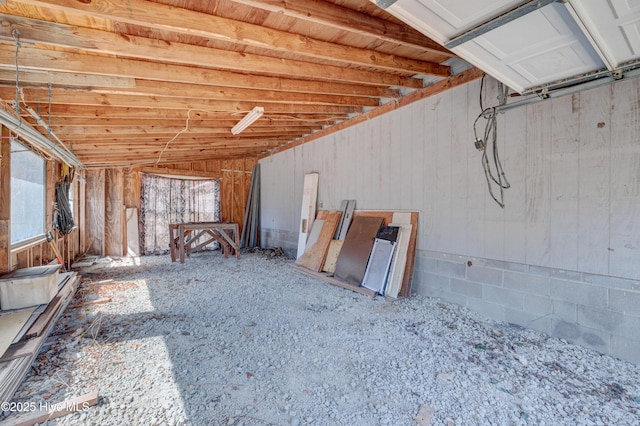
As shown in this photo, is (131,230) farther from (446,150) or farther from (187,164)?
(446,150)

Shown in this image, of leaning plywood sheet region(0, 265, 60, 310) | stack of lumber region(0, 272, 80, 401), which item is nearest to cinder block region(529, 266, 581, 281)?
stack of lumber region(0, 272, 80, 401)

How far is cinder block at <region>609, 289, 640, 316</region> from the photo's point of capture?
2291 mm

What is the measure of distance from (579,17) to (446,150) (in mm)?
2216

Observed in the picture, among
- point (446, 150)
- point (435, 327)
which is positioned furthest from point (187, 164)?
point (435, 327)

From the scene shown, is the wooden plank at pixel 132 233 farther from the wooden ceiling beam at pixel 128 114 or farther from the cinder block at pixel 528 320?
the cinder block at pixel 528 320

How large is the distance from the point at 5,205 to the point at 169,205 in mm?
4982

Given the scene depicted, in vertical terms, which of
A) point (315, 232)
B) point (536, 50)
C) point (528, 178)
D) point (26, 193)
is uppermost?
point (536, 50)

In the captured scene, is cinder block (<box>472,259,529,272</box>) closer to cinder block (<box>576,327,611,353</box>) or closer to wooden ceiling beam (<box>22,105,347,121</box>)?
cinder block (<box>576,327,611,353</box>)

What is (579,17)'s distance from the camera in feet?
4.89

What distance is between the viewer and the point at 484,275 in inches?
129

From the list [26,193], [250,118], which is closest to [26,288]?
[26,193]

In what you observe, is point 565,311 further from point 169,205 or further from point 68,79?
point 169,205

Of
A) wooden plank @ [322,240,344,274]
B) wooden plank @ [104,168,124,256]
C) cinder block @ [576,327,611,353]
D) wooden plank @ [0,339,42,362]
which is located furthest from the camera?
wooden plank @ [104,168,124,256]

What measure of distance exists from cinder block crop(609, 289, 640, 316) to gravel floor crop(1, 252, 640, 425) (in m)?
0.40
